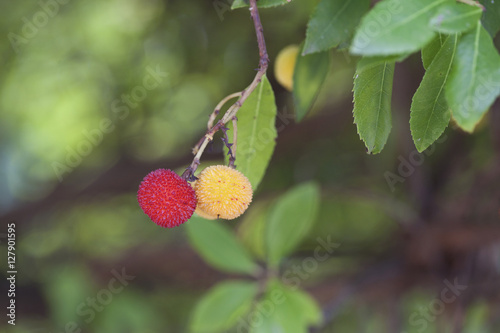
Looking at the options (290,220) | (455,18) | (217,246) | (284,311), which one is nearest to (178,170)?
(217,246)

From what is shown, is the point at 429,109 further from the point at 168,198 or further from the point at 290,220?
the point at 290,220

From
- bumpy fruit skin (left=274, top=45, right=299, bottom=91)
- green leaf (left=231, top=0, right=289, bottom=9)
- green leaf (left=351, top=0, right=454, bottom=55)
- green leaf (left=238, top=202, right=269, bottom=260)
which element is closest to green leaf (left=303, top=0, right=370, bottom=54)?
green leaf (left=231, top=0, right=289, bottom=9)

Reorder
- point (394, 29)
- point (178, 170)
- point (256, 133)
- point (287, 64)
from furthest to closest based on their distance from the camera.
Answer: point (178, 170) < point (287, 64) < point (256, 133) < point (394, 29)

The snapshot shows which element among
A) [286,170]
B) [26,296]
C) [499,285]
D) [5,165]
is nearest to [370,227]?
[286,170]

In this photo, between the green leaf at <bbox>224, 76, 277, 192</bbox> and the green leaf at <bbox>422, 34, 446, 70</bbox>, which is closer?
the green leaf at <bbox>422, 34, 446, 70</bbox>

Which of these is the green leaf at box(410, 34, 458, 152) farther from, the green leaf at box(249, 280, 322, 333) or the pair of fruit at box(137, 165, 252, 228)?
the green leaf at box(249, 280, 322, 333)
